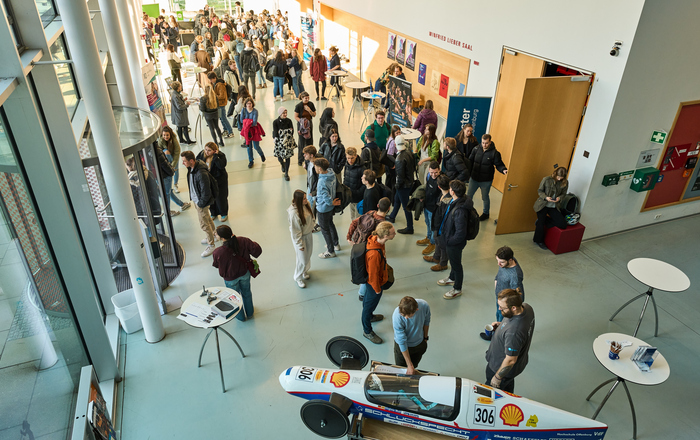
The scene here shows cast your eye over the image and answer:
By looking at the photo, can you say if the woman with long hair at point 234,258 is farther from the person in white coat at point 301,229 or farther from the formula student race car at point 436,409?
the formula student race car at point 436,409

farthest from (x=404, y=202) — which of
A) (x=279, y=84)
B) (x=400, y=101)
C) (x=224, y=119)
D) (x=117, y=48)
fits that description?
(x=279, y=84)

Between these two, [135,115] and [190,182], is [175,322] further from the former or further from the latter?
[135,115]

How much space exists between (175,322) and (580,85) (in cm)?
661

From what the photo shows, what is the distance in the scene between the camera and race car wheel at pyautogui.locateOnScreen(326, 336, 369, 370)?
13.9 feet

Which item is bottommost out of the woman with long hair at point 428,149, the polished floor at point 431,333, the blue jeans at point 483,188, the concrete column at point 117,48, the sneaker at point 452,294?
the polished floor at point 431,333

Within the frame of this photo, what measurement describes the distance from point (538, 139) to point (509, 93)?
1746 millimetres

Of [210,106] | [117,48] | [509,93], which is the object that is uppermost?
[117,48]

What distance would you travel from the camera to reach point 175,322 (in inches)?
233

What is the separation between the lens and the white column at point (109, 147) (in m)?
4.03

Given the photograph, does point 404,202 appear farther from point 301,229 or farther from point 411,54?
point 411,54

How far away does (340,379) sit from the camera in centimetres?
399

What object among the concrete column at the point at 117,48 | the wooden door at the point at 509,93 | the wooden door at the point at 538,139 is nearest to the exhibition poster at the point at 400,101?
the wooden door at the point at 509,93

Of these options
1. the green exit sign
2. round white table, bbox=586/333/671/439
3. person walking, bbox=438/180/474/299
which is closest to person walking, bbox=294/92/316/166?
person walking, bbox=438/180/474/299

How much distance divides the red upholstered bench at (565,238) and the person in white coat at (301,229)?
3.85 m
